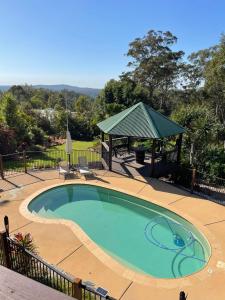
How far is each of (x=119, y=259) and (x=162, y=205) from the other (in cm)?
346

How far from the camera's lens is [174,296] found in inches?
233

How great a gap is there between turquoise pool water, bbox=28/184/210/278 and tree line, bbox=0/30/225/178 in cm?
516

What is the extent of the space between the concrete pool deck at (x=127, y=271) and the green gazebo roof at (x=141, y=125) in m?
2.38

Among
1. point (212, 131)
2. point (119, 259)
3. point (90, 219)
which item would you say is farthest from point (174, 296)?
point (212, 131)

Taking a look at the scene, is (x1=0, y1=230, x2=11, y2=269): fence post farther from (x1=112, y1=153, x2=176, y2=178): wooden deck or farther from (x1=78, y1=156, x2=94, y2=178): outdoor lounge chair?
(x1=112, y1=153, x2=176, y2=178): wooden deck

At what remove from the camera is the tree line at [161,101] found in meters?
15.7

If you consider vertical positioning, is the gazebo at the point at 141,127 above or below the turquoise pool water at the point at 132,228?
above

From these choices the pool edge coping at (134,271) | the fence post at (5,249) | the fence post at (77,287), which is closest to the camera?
the fence post at (77,287)

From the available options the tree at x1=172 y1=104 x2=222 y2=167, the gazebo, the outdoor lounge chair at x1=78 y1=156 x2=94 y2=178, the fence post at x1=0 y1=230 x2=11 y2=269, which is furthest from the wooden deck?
the fence post at x1=0 y1=230 x2=11 y2=269

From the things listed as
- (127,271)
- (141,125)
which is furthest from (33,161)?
(127,271)

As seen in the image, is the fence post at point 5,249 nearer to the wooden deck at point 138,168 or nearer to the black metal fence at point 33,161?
the black metal fence at point 33,161

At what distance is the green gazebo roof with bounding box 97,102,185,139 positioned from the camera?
12641mm

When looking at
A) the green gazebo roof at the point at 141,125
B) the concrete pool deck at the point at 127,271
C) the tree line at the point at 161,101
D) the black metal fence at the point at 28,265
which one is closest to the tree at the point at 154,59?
the tree line at the point at 161,101

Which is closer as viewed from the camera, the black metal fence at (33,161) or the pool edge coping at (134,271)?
the pool edge coping at (134,271)
